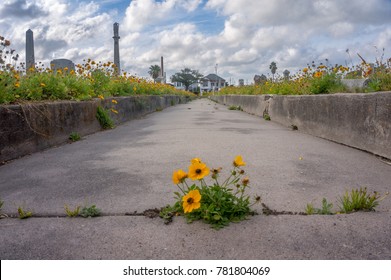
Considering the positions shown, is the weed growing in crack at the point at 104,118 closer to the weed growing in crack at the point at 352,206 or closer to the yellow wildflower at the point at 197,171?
the yellow wildflower at the point at 197,171

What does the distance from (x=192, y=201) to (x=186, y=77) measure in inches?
4096

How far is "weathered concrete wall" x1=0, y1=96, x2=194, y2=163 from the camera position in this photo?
12.3 feet

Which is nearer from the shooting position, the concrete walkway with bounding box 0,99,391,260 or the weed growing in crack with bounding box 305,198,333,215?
the concrete walkway with bounding box 0,99,391,260

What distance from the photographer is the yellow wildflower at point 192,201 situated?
190 centimetres

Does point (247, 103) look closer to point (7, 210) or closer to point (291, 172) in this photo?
point (291, 172)

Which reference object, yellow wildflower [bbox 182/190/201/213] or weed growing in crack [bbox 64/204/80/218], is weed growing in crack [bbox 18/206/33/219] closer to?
weed growing in crack [bbox 64/204/80/218]

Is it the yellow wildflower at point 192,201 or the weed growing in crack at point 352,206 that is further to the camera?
the weed growing in crack at point 352,206

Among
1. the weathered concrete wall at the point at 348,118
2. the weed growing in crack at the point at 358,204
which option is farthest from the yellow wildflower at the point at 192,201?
the weathered concrete wall at the point at 348,118

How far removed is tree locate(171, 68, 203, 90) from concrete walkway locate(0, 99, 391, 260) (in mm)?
101240

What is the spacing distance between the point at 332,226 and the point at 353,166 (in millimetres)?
1580

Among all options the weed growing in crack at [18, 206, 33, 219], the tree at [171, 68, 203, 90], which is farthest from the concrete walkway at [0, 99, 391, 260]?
the tree at [171, 68, 203, 90]

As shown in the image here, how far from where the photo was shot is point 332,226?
1.94 m

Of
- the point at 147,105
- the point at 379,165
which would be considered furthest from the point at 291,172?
the point at 147,105

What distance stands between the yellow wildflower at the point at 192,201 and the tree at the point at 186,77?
103m
